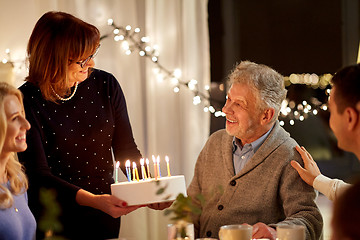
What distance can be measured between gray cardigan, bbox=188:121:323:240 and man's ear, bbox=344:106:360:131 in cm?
67

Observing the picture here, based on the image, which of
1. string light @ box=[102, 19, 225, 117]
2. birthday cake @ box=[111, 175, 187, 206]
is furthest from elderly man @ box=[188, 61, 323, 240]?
string light @ box=[102, 19, 225, 117]

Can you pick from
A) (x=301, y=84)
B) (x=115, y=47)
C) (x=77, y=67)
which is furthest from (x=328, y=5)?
(x=77, y=67)

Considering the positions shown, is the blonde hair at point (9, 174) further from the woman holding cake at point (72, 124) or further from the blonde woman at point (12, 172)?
the woman holding cake at point (72, 124)

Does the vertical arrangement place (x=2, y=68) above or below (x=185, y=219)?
above

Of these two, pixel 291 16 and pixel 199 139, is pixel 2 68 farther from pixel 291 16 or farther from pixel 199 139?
pixel 291 16

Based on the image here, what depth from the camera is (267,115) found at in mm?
2748

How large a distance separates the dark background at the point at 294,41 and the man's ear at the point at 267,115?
109cm

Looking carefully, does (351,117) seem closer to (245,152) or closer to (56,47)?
(245,152)

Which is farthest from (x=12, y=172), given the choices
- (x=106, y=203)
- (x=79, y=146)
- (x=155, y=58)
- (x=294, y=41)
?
(x=294, y=41)

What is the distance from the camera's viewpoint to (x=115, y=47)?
358 cm

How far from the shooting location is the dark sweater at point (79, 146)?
99.1 inches

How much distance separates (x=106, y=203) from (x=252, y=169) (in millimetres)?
734

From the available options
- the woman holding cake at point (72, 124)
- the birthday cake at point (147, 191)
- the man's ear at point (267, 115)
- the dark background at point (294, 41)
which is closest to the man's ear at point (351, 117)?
the birthday cake at point (147, 191)

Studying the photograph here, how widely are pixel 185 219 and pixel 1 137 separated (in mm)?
890
